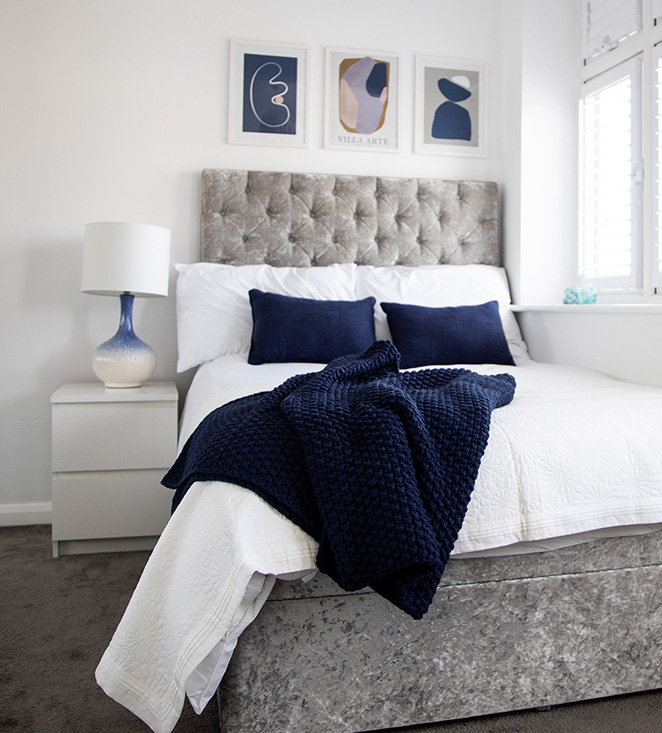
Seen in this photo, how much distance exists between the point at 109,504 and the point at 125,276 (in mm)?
858

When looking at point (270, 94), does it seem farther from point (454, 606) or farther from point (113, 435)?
point (454, 606)

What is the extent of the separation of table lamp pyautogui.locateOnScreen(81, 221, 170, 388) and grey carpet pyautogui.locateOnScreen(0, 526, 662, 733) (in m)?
0.72

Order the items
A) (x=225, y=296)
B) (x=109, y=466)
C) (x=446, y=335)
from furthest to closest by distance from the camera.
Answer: (x=225, y=296) → (x=446, y=335) → (x=109, y=466)

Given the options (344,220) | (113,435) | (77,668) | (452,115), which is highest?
(452,115)

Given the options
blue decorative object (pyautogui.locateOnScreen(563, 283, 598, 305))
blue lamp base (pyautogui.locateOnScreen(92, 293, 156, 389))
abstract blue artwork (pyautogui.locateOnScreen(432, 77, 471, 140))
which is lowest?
blue lamp base (pyautogui.locateOnScreen(92, 293, 156, 389))

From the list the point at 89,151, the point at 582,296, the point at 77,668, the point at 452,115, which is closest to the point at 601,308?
the point at 582,296

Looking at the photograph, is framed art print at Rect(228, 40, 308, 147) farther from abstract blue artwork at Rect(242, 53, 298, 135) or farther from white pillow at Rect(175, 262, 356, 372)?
white pillow at Rect(175, 262, 356, 372)

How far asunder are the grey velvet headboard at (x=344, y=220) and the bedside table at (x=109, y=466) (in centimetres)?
81

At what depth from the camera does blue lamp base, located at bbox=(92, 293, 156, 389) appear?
253 cm

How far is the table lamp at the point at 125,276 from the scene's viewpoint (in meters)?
2.48

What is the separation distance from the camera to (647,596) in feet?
4.42

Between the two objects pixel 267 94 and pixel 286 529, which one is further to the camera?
pixel 267 94

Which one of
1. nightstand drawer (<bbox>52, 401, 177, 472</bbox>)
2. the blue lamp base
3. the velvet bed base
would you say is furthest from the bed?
the blue lamp base

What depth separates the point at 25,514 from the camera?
9.20ft
